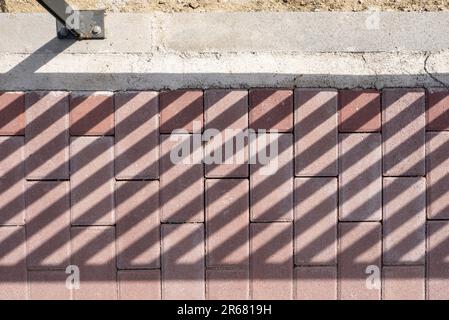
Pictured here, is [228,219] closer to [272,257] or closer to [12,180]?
[272,257]

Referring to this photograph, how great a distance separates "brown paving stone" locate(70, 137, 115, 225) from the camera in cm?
243

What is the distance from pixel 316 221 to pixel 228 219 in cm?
40

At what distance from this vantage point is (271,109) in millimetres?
2424

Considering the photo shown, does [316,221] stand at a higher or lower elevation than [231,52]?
lower

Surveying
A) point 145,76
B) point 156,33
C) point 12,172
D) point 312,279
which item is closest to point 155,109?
point 145,76

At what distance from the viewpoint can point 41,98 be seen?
242 centimetres

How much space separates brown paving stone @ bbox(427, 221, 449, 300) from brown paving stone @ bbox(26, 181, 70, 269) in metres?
1.66

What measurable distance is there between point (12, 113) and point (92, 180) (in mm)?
468

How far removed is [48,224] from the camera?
2.44m

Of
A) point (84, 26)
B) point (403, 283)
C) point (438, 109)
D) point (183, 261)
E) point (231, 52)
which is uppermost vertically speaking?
point (84, 26)

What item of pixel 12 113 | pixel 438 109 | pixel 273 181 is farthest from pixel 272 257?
pixel 12 113

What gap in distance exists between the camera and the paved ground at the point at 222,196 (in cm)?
242

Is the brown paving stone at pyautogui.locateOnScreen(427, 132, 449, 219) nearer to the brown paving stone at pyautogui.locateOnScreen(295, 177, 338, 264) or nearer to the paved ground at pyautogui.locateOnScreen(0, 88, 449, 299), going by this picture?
the paved ground at pyautogui.locateOnScreen(0, 88, 449, 299)

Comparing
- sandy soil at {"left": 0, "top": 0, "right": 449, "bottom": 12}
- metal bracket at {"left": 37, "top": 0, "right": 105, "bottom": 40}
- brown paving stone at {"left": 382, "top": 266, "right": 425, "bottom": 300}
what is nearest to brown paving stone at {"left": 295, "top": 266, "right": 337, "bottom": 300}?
brown paving stone at {"left": 382, "top": 266, "right": 425, "bottom": 300}
